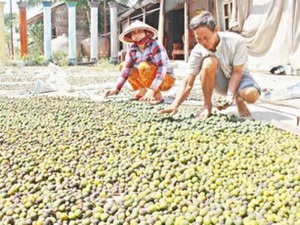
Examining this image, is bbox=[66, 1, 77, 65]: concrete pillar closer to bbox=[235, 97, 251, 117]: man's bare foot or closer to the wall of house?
the wall of house

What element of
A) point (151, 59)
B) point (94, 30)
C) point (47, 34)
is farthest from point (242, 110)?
point (94, 30)

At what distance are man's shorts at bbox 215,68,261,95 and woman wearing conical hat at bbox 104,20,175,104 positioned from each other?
745 millimetres

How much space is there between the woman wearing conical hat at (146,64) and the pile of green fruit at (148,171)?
2.92 ft

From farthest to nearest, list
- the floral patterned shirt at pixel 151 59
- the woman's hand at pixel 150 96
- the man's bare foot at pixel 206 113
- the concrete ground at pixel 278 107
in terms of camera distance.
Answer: the floral patterned shirt at pixel 151 59, the woman's hand at pixel 150 96, the concrete ground at pixel 278 107, the man's bare foot at pixel 206 113

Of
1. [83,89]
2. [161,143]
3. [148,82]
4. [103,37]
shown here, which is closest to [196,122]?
[161,143]

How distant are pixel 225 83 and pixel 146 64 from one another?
1.06 metres

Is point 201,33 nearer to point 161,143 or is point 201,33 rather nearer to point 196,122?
point 196,122

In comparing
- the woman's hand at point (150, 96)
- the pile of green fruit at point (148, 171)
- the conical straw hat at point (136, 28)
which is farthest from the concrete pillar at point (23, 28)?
the pile of green fruit at point (148, 171)

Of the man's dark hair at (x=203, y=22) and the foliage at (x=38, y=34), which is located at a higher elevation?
the foliage at (x=38, y=34)

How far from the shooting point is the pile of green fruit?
2113mm

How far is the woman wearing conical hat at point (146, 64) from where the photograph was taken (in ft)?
16.4

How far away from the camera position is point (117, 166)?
2.81 m

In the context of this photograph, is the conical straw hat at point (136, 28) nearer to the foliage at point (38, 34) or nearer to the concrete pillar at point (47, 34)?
the concrete pillar at point (47, 34)

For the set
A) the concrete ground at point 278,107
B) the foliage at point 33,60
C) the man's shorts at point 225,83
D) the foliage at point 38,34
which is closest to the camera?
the man's shorts at point 225,83
